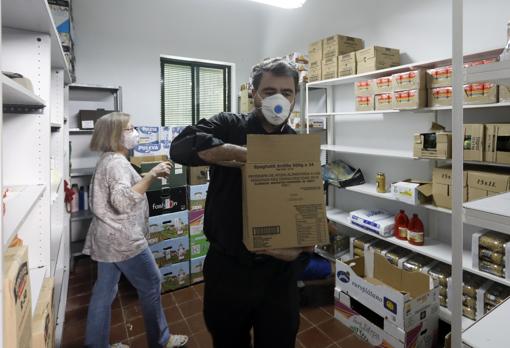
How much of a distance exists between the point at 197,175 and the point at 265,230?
214 centimetres

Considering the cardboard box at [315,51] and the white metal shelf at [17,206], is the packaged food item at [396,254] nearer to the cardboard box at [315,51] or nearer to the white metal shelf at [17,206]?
the cardboard box at [315,51]

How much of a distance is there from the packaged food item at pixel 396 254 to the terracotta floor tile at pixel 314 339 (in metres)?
0.84

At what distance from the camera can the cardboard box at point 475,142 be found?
1990 mm

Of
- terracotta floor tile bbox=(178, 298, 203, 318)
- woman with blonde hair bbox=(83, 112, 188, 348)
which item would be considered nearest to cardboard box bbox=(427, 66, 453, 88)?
woman with blonde hair bbox=(83, 112, 188, 348)

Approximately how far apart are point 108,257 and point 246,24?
3875 mm

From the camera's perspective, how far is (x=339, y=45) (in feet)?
9.81

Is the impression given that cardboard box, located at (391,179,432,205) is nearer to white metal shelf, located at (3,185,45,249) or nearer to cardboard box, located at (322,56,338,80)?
cardboard box, located at (322,56,338,80)

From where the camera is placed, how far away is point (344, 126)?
341 centimetres

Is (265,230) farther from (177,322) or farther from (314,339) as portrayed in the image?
(177,322)

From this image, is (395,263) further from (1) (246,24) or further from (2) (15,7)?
(1) (246,24)

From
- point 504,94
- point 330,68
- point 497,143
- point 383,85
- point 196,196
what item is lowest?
point 196,196

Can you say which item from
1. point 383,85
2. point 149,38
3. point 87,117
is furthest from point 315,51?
point 87,117

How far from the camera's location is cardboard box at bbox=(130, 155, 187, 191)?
2789 millimetres

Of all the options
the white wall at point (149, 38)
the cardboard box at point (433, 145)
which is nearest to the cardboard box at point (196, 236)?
the white wall at point (149, 38)
